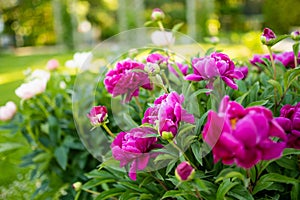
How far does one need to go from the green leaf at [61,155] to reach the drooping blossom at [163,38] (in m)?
0.63

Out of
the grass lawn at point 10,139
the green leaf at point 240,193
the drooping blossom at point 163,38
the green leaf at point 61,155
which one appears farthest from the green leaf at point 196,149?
the grass lawn at point 10,139

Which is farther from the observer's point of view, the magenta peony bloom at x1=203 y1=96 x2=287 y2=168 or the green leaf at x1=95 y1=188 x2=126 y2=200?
the green leaf at x1=95 y1=188 x2=126 y2=200

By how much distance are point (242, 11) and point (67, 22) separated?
6.20 m

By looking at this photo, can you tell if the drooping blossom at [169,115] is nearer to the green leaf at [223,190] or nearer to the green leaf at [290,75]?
the green leaf at [223,190]

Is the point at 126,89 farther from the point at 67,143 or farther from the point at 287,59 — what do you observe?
the point at 67,143

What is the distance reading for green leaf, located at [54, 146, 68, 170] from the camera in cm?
154

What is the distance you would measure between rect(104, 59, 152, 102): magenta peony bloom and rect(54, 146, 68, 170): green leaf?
2.27 ft

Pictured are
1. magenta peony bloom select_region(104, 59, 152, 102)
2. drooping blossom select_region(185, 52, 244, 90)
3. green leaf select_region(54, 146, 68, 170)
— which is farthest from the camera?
green leaf select_region(54, 146, 68, 170)

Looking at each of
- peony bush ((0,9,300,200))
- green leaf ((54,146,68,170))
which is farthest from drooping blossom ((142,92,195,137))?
green leaf ((54,146,68,170))

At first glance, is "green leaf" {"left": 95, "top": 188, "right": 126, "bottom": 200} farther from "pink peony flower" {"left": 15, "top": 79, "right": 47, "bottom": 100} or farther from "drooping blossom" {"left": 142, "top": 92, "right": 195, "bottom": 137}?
"pink peony flower" {"left": 15, "top": 79, "right": 47, "bottom": 100}

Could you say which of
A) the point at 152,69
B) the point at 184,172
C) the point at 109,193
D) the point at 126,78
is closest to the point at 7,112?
the point at 109,193

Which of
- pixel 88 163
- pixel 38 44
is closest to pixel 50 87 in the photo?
pixel 88 163

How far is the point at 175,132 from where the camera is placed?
Answer: 72cm

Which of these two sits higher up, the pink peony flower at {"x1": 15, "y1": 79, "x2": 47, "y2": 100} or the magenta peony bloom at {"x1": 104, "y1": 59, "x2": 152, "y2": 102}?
the magenta peony bloom at {"x1": 104, "y1": 59, "x2": 152, "y2": 102}
